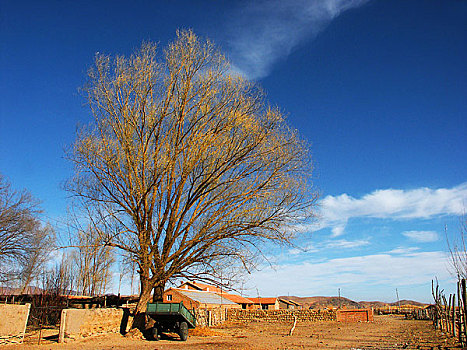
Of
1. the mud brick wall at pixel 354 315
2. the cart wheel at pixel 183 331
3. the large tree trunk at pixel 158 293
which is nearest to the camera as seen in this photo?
the cart wheel at pixel 183 331

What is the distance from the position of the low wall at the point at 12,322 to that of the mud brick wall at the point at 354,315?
30.0 m

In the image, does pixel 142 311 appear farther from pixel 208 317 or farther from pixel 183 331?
pixel 208 317

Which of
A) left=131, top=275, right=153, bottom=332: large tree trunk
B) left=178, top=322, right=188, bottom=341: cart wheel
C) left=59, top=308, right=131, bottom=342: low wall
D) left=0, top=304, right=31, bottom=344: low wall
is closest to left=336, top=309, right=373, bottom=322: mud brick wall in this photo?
left=178, top=322, right=188, bottom=341: cart wheel

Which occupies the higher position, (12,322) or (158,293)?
(158,293)

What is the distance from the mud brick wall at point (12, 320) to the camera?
1307cm

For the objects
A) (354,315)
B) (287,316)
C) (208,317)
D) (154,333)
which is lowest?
(354,315)

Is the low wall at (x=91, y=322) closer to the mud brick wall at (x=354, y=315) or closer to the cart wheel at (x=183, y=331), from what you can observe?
the cart wheel at (x=183, y=331)

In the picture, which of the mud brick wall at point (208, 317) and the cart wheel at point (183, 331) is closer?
the cart wheel at point (183, 331)

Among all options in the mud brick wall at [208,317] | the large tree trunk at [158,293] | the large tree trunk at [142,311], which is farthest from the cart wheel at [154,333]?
the mud brick wall at [208,317]

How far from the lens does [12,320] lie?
13.3 m

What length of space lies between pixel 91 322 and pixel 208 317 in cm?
1525

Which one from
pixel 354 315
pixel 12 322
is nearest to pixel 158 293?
pixel 12 322

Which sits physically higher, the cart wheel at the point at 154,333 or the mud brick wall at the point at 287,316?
the cart wheel at the point at 154,333

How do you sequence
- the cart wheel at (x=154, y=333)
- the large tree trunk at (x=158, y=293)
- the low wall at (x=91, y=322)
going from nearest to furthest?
the low wall at (x=91, y=322), the cart wheel at (x=154, y=333), the large tree trunk at (x=158, y=293)
